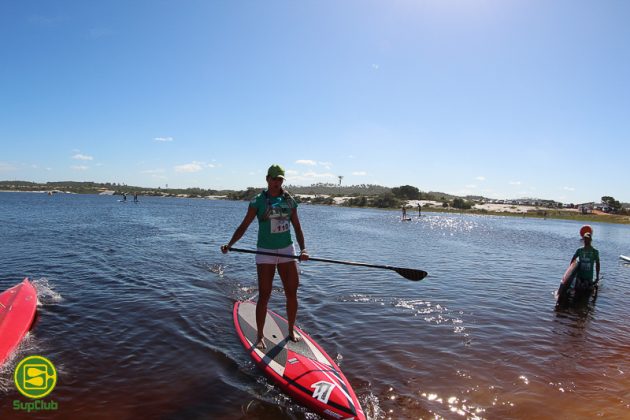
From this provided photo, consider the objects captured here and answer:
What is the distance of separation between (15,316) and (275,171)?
6.59m

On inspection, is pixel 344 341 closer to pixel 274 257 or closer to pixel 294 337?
pixel 294 337

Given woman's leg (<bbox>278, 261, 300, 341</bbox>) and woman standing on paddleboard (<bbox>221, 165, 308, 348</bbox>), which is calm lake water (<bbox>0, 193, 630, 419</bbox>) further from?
woman standing on paddleboard (<bbox>221, 165, 308, 348</bbox>)

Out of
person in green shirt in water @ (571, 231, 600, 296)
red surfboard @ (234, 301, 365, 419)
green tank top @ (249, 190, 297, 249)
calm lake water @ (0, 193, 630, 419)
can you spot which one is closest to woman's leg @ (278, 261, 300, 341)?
green tank top @ (249, 190, 297, 249)

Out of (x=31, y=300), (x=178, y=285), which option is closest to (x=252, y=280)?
(x=178, y=285)

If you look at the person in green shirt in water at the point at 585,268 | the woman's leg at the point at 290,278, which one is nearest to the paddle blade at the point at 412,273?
the woman's leg at the point at 290,278

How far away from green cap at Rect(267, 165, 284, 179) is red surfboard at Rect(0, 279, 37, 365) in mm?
5588

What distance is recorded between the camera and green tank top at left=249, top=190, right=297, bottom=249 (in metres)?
6.28

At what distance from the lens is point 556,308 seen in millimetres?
10898

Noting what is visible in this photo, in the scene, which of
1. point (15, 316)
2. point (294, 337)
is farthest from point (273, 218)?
point (15, 316)

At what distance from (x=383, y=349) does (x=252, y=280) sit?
23.3ft

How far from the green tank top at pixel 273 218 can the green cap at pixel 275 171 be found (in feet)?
1.09

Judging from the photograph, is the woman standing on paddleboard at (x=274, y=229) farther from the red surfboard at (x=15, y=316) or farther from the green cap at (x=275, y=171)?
the red surfboard at (x=15, y=316)

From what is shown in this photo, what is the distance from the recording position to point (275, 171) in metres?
6.25

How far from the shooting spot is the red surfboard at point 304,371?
5051 millimetres
